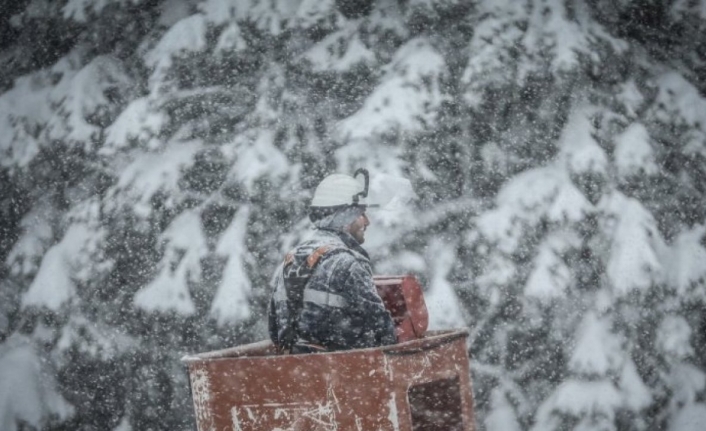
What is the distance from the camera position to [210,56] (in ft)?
12.0

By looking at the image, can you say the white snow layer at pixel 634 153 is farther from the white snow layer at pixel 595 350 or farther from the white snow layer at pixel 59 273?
the white snow layer at pixel 59 273

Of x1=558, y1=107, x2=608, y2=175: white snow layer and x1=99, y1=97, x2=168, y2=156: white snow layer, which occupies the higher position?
x1=99, y1=97, x2=168, y2=156: white snow layer

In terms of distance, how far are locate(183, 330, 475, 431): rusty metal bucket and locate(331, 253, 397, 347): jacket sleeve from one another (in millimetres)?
181

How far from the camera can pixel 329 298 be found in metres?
2.03

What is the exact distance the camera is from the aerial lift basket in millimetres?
1768

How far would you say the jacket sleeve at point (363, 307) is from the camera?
79.0 inches

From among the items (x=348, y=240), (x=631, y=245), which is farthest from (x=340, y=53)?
(x=631, y=245)

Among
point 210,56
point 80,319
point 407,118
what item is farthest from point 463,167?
point 80,319

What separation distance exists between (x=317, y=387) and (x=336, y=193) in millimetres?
761

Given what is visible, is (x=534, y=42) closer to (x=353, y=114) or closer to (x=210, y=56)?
(x=353, y=114)

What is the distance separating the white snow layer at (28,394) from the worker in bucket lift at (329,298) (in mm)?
1712

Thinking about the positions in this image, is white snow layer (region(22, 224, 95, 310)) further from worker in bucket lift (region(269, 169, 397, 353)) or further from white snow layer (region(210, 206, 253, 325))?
worker in bucket lift (region(269, 169, 397, 353))

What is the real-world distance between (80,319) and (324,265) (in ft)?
6.18

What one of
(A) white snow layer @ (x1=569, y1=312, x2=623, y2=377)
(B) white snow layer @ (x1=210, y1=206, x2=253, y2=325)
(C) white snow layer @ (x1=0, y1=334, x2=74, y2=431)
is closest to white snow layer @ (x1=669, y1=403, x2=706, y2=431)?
(A) white snow layer @ (x1=569, y1=312, x2=623, y2=377)
